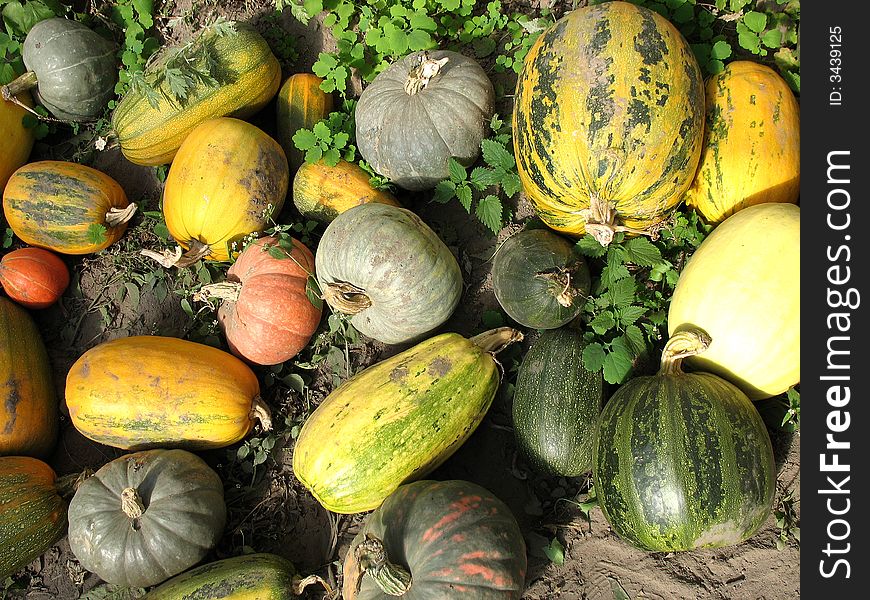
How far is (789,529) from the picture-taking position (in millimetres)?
3262

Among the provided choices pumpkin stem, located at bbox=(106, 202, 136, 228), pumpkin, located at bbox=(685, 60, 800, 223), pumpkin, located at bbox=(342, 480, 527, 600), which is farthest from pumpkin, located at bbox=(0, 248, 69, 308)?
pumpkin, located at bbox=(685, 60, 800, 223)

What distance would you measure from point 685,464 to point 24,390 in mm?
3455

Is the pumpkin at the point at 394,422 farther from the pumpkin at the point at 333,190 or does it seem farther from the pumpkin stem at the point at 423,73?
the pumpkin stem at the point at 423,73

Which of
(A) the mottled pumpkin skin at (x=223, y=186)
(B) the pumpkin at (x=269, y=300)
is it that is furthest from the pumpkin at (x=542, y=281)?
(A) the mottled pumpkin skin at (x=223, y=186)

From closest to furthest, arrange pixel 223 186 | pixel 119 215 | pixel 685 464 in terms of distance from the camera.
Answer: pixel 685 464 → pixel 223 186 → pixel 119 215

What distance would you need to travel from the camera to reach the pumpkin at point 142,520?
3301mm

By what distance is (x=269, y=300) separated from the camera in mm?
3557

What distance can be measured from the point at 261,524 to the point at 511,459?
1.40 metres

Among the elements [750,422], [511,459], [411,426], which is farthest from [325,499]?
[750,422]

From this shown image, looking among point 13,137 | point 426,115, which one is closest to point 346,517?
point 426,115

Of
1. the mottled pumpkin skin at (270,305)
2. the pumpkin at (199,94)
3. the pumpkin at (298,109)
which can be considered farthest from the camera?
the pumpkin at (298,109)

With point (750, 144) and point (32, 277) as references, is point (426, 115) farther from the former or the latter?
point (32, 277)

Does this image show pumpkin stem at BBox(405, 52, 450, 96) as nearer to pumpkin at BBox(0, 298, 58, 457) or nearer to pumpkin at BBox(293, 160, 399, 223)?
pumpkin at BBox(293, 160, 399, 223)

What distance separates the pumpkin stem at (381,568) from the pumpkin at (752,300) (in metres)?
1.65
